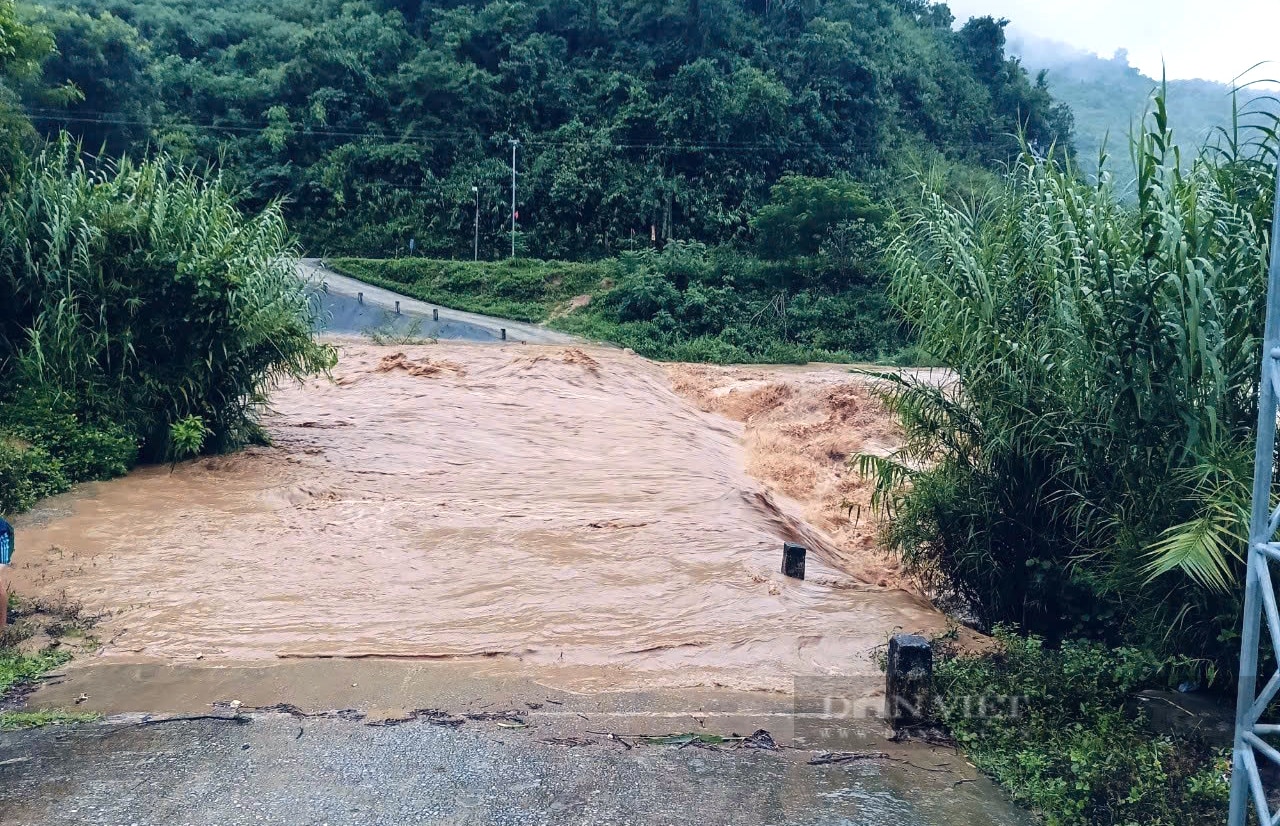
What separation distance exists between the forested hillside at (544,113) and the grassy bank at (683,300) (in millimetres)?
4119

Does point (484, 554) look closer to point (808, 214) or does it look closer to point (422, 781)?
point (422, 781)

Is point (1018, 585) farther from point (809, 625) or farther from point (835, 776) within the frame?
point (835, 776)

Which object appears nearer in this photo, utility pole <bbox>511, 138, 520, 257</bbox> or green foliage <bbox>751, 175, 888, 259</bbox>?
green foliage <bbox>751, 175, 888, 259</bbox>

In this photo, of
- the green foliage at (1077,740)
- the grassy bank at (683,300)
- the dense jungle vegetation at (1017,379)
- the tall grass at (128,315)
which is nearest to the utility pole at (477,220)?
the grassy bank at (683,300)

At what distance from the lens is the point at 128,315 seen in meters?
10.8

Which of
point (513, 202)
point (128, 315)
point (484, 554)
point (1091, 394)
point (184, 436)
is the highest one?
point (513, 202)

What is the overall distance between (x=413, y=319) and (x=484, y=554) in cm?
2469

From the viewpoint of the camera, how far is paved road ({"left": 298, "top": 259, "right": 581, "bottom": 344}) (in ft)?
106

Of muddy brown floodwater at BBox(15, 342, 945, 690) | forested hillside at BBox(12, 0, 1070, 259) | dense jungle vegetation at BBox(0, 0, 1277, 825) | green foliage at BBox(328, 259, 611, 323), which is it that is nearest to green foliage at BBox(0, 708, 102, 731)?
muddy brown floodwater at BBox(15, 342, 945, 690)

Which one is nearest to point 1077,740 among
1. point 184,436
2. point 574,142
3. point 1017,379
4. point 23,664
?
point 1017,379

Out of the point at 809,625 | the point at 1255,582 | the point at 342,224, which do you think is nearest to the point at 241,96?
the point at 342,224

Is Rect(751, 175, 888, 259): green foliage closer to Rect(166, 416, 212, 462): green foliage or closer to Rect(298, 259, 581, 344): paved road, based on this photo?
Rect(298, 259, 581, 344): paved road

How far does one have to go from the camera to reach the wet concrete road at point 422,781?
4293mm

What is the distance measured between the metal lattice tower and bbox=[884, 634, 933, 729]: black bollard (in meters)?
2.10
